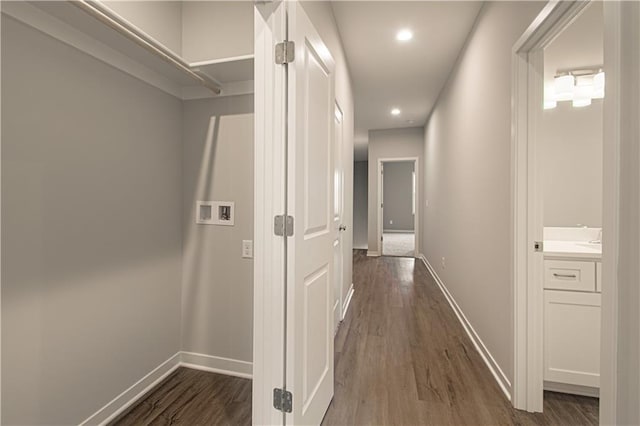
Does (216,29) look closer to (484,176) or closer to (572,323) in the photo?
(484,176)

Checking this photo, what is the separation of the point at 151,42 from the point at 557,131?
292cm

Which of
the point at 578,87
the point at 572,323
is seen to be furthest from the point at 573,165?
the point at 572,323

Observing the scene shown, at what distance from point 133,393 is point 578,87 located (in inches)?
151

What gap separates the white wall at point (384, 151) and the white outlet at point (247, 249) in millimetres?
4903

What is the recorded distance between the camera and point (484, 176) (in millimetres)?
2232

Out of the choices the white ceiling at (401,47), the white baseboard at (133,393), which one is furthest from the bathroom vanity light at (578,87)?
the white baseboard at (133,393)

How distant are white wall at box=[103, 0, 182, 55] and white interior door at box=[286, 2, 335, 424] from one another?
3.29ft

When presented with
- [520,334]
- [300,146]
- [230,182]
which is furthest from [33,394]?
[520,334]

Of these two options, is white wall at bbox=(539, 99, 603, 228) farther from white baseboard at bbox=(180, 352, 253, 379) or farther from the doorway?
the doorway

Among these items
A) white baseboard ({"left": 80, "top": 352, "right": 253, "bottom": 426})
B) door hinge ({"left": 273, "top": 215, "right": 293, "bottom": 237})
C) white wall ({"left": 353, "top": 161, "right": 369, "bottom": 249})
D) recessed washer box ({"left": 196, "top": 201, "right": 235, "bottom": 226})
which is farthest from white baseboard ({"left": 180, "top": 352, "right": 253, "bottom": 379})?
white wall ({"left": 353, "top": 161, "right": 369, "bottom": 249})

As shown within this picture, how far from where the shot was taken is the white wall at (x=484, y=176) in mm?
1790

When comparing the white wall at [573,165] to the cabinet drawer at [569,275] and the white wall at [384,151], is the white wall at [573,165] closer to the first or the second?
the cabinet drawer at [569,275]

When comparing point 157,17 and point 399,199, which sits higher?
point 157,17

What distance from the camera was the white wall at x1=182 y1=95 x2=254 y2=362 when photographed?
1897 mm
